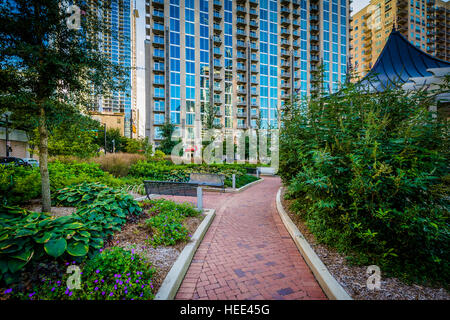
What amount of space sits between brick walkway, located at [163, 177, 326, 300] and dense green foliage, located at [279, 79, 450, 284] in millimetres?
871

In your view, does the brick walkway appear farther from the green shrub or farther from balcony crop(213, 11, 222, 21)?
balcony crop(213, 11, 222, 21)

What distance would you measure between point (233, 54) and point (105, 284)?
159 ft

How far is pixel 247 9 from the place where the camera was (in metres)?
43.4

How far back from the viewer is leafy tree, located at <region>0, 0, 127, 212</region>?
364 centimetres

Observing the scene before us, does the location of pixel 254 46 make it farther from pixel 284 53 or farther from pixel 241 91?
pixel 241 91

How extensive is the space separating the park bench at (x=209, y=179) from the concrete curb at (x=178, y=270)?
5288mm

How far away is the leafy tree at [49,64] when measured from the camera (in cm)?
364

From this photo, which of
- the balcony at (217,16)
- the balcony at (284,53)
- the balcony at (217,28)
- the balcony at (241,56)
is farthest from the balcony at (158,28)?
the balcony at (284,53)

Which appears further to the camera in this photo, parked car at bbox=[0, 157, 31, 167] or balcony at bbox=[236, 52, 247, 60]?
balcony at bbox=[236, 52, 247, 60]

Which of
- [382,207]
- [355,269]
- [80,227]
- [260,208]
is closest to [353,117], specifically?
[382,207]

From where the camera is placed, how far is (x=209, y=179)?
996 centimetres

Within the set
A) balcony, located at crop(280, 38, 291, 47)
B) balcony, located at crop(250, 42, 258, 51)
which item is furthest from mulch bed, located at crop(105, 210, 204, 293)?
balcony, located at crop(280, 38, 291, 47)

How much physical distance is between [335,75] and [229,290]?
2429 inches
